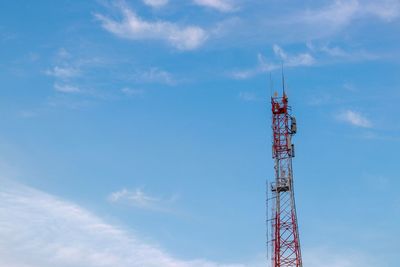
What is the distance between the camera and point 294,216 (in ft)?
293

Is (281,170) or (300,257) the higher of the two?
(281,170)

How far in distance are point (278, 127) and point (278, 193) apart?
28.8 ft

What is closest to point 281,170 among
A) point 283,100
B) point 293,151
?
point 293,151

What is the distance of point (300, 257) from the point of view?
87562 millimetres

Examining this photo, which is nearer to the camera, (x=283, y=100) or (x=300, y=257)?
(x=300, y=257)

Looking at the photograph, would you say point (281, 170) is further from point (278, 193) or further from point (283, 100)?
point (283, 100)

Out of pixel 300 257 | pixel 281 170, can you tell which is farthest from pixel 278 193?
pixel 300 257

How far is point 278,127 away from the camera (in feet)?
310

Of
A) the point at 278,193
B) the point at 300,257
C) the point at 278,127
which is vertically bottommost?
the point at 300,257

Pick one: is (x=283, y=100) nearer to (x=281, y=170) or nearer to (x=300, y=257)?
(x=281, y=170)

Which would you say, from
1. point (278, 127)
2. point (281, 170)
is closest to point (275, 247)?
point (281, 170)

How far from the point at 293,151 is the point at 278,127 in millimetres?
3779

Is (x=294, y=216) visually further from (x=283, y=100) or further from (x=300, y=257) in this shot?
(x=283, y=100)

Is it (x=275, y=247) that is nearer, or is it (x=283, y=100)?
(x=275, y=247)
